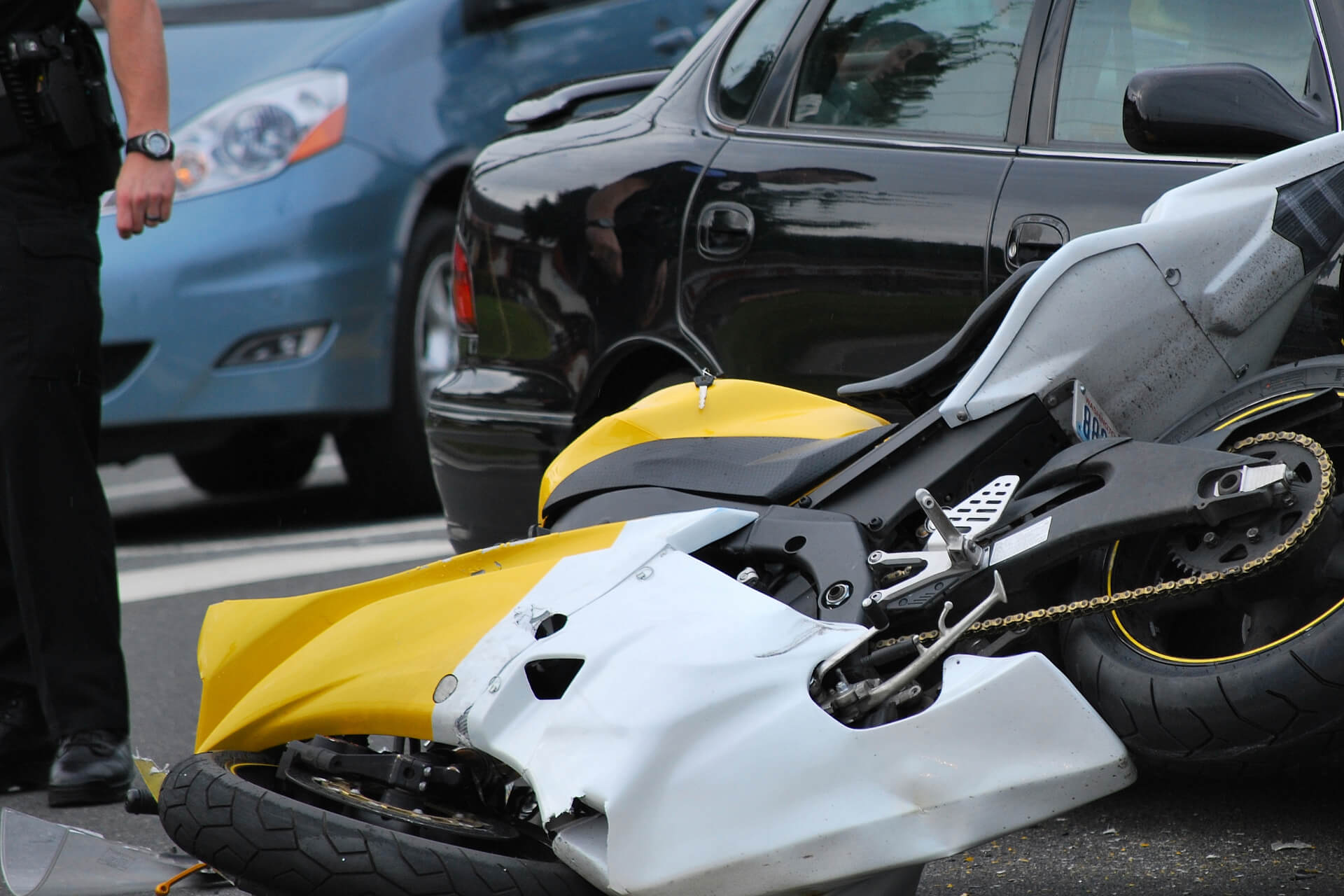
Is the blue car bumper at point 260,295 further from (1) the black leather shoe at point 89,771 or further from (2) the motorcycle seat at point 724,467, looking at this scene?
(2) the motorcycle seat at point 724,467

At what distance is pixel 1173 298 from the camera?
262 centimetres

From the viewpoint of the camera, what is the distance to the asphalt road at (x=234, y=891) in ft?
9.25

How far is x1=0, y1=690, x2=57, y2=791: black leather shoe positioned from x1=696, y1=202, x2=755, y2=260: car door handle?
69.2 inches

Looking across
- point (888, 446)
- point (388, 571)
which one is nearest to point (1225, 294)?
point (888, 446)

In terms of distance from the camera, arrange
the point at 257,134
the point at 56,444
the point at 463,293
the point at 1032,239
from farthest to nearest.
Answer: the point at 257,134, the point at 463,293, the point at 56,444, the point at 1032,239

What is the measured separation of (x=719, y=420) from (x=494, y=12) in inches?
170

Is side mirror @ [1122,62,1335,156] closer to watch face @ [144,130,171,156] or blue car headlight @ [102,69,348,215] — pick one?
watch face @ [144,130,171,156]

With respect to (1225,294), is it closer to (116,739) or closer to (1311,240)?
(1311,240)

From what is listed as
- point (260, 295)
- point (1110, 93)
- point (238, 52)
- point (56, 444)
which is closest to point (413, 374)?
point (260, 295)

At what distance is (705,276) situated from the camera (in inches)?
145

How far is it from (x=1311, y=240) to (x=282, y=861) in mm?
1738

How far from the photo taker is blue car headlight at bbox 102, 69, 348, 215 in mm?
6141

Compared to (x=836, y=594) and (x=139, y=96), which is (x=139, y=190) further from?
(x=836, y=594)

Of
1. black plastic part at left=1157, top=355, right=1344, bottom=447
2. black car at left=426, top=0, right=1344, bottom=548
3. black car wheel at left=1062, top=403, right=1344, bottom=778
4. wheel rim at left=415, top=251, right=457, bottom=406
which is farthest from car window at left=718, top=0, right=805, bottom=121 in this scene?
wheel rim at left=415, top=251, right=457, bottom=406
